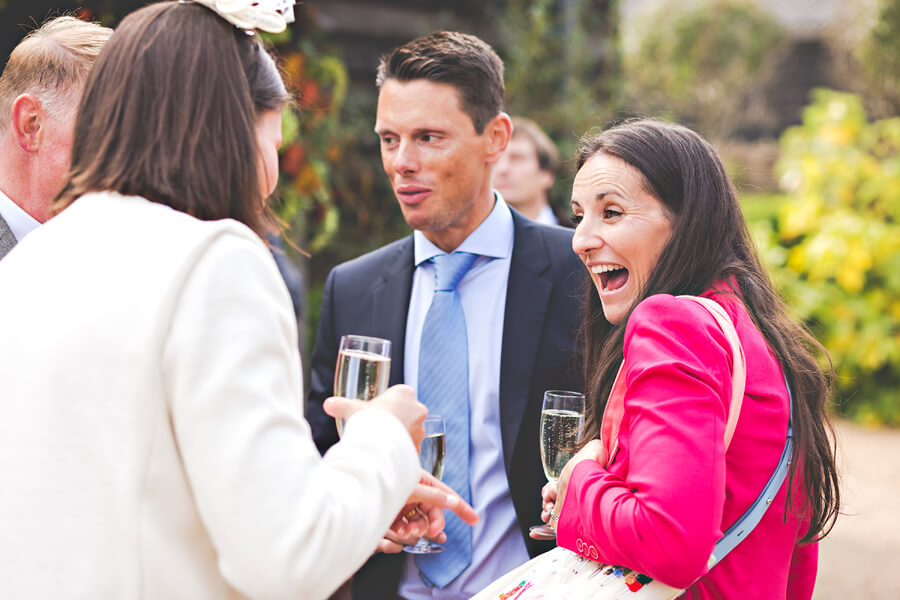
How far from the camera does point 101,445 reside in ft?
4.28

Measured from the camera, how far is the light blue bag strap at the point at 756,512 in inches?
68.6

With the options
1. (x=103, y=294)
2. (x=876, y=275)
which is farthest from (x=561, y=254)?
(x=876, y=275)

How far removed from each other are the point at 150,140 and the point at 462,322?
1456 millimetres

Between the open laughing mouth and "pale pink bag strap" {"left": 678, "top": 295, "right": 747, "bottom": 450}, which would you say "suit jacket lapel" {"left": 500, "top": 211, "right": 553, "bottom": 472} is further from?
"pale pink bag strap" {"left": 678, "top": 295, "right": 747, "bottom": 450}

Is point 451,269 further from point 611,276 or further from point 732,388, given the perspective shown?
point 732,388

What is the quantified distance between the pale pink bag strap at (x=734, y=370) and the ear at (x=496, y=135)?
58.4 inches

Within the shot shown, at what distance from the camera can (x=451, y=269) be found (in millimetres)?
2832

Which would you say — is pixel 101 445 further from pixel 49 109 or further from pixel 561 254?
pixel 561 254

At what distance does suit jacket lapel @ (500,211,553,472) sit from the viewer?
261 cm

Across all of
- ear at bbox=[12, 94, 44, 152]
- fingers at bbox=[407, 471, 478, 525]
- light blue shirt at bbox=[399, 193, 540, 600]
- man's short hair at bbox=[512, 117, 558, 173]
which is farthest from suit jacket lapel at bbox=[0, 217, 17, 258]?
man's short hair at bbox=[512, 117, 558, 173]

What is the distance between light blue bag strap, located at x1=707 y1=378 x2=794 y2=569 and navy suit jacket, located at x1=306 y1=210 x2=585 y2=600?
83 cm

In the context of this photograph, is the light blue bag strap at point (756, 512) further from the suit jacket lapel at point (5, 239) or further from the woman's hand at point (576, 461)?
the suit jacket lapel at point (5, 239)

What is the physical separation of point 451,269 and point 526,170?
320 cm

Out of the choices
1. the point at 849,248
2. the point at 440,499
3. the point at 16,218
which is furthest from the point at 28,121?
the point at 849,248
